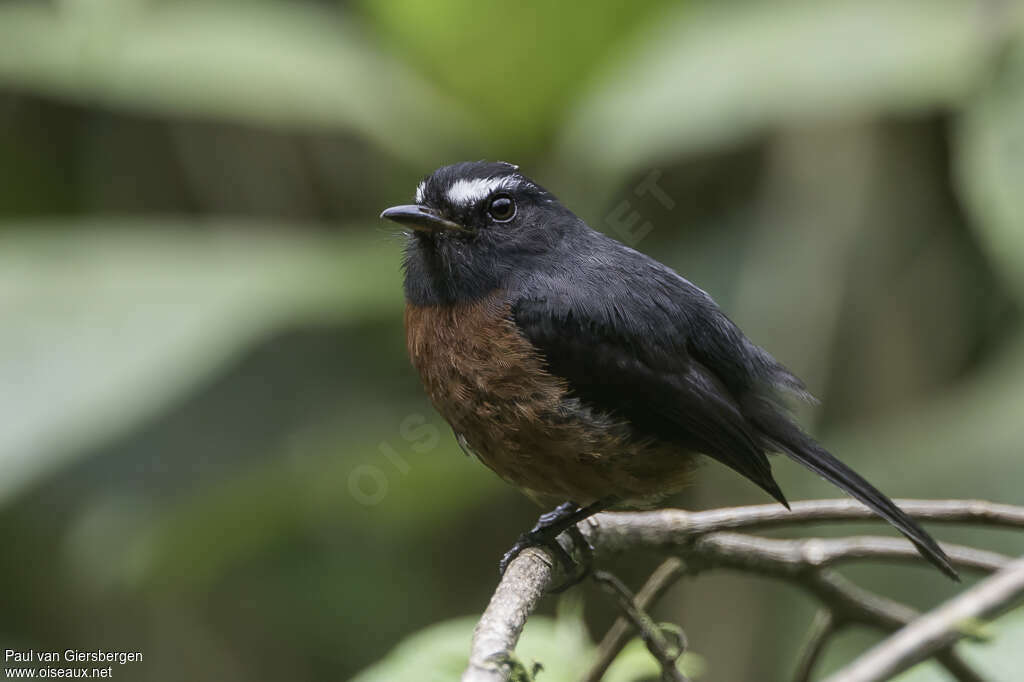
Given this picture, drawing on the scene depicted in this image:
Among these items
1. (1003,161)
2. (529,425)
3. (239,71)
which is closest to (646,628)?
(529,425)

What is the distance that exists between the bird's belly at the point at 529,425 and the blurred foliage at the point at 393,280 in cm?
41

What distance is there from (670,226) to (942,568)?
3.14 meters

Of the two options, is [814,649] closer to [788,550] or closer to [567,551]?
[788,550]

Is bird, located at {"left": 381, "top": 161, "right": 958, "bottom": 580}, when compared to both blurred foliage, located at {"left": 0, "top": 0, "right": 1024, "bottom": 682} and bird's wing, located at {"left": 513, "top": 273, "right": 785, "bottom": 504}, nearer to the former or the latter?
bird's wing, located at {"left": 513, "top": 273, "right": 785, "bottom": 504}

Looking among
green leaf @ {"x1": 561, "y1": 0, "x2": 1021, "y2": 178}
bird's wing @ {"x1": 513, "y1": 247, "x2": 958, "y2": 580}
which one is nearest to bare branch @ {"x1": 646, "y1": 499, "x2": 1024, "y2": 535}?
bird's wing @ {"x1": 513, "y1": 247, "x2": 958, "y2": 580}

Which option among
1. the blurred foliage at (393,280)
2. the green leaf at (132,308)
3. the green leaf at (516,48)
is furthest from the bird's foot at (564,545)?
the green leaf at (516,48)

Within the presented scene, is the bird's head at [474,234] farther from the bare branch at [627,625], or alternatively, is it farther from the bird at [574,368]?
the bare branch at [627,625]

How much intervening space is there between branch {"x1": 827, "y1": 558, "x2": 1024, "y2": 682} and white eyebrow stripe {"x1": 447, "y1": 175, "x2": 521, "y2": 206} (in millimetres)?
2048

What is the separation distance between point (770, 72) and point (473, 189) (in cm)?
140

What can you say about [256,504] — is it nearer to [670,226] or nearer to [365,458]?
[365,458]

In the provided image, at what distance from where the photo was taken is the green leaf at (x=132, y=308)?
11.5 feet

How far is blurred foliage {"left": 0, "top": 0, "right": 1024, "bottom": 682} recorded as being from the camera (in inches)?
153

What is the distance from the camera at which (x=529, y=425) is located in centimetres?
300

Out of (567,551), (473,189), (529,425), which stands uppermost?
(473,189)
